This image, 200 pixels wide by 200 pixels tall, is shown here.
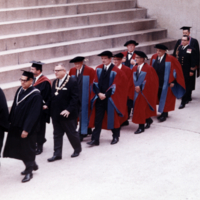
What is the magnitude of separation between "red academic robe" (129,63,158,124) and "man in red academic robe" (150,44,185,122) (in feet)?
2.00

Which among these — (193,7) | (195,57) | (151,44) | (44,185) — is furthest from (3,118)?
(193,7)

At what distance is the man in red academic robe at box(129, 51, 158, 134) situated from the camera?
8625 mm

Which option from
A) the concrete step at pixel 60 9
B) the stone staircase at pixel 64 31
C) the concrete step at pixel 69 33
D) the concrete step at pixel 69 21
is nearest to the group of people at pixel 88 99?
the stone staircase at pixel 64 31

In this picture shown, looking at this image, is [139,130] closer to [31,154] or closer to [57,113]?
[57,113]

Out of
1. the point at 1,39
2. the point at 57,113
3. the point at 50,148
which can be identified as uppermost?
the point at 1,39

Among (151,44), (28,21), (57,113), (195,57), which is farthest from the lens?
(151,44)

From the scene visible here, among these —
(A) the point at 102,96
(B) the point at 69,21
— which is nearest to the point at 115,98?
(A) the point at 102,96

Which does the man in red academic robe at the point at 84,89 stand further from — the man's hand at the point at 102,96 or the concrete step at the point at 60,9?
the concrete step at the point at 60,9

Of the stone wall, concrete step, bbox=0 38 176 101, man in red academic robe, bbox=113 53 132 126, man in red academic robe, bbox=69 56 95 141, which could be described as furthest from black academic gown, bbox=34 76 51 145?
the stone wall

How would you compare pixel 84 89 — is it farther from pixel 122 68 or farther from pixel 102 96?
pixel 122 68

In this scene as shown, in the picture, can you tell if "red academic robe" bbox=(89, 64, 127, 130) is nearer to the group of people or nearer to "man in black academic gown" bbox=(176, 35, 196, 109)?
the group of people

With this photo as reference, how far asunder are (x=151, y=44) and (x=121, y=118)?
5818 millimetres

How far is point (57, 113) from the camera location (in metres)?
7.08

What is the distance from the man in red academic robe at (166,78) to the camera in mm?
9367
